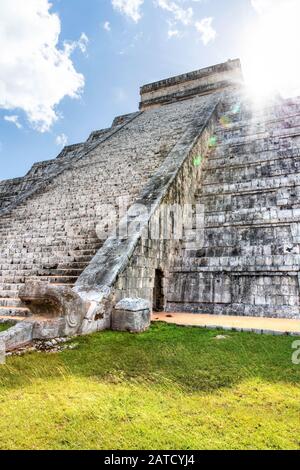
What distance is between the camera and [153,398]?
2.60 metres

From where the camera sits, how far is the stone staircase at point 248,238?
258 inches

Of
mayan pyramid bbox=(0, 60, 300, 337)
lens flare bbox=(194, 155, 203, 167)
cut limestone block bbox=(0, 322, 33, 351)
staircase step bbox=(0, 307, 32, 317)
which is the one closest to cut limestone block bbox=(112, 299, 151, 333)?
mayan pyramid bbox=(0, 60, 300, 337)

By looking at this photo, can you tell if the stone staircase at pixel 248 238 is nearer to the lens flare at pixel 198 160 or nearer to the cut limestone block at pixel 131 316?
the lens flare at pixel 198 160

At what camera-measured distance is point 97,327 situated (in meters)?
4.85

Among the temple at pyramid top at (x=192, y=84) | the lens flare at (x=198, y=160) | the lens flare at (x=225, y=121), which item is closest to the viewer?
the lens flare at (x=198, y=160)

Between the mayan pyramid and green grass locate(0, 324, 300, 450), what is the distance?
1.26 metres

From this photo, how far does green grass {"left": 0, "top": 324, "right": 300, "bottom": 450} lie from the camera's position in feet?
6.64

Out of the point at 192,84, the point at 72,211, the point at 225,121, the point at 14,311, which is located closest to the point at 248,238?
the point at 72,211

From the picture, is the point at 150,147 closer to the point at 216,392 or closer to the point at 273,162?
the point at 273,162

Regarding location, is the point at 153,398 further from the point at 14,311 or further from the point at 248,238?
the point at 248,238

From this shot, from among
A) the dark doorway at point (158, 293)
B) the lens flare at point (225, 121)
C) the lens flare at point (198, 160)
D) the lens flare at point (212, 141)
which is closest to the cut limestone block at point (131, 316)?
the dark doorway at point (158, 293)

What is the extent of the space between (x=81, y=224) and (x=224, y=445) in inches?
276

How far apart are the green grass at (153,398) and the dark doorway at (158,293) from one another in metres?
3.14
